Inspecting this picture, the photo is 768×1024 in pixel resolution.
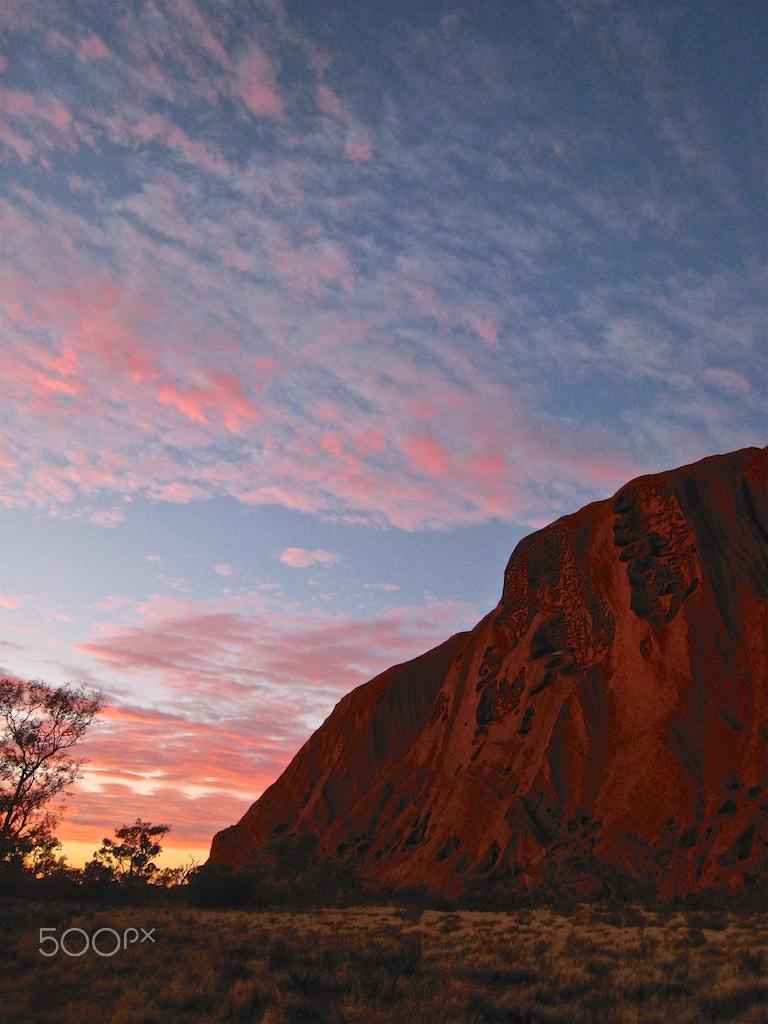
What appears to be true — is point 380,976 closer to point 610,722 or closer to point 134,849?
point 610,722

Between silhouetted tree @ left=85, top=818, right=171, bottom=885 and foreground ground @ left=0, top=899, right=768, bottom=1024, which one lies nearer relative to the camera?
foreground ground @ left=0, top=899, right=768, bottom=1024

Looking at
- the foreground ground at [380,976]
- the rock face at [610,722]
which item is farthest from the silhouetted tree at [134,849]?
the foreground ground at [380,976]

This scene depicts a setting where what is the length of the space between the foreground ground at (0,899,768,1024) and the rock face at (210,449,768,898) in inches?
643

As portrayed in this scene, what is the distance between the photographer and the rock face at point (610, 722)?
40.5 meters

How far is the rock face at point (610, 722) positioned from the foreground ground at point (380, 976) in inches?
643

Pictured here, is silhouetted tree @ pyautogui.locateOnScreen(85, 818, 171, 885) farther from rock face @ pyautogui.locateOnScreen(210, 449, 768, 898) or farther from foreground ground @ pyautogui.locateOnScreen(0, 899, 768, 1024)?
foreground ground @ pyautogui.locateOnScreen(0, 899, 768, 1024)

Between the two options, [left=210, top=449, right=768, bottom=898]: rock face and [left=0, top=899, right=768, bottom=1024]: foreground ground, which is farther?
[left=210, top=449, right=768, bottom=898]: rock face

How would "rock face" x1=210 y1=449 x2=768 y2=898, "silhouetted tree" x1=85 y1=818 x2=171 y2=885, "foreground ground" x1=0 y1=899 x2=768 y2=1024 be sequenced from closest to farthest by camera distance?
"foreground ground" x1=0 y1=899 x2=768 y2=1024 → "rock face" x1=210 y1=449 x2=768 y2=898 → "silhouetted tree" x1=85 y1=818 x2=171 y2=885

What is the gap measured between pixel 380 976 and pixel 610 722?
41028 mm

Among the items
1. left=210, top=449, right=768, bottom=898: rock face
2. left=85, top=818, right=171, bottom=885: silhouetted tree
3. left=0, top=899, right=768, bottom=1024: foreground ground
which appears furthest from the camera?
left=85, top=818, right=171, bottom=885: silhouetted tree

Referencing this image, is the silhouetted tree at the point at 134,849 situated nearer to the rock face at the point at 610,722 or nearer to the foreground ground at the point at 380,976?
the rock face at the point at 610,722

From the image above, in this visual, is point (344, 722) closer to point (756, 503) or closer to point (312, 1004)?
point (756, 503)

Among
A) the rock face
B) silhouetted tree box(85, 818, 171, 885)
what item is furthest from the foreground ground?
silhouetted tree box(85, 818, 171, 885)

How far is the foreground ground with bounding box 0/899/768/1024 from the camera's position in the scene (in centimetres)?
1116
